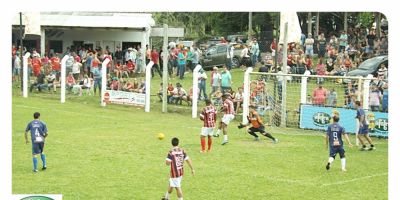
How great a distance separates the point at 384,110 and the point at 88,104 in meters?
14.1

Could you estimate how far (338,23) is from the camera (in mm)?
41562

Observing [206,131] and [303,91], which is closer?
[206,131]

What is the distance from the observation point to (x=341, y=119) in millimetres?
27391

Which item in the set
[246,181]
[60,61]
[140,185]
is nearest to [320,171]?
[246,181]

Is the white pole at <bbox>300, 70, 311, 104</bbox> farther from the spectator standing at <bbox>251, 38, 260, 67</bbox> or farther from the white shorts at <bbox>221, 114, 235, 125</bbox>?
the spectator standing at <bbox>251, 38, 260, 67</bbox>

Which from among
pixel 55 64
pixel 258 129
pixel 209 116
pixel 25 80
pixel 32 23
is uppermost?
pixel 32 23

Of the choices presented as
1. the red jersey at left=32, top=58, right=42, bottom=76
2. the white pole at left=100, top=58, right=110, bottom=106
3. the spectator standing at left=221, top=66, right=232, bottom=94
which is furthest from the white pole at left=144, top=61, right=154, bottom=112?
the red jersey at left=32, top=58, right=42, bottom=76

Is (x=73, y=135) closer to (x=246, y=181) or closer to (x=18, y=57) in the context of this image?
(x=246, y=181)

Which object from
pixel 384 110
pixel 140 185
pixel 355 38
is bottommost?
pixel 140 185

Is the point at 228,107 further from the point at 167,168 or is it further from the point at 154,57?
the point at 154,57

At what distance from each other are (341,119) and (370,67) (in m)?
6.85

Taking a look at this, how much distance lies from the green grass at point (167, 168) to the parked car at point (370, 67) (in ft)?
19.7

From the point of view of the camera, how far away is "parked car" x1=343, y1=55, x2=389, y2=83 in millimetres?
33031

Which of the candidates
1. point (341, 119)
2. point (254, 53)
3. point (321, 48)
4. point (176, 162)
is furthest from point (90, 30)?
point (176, 162)
